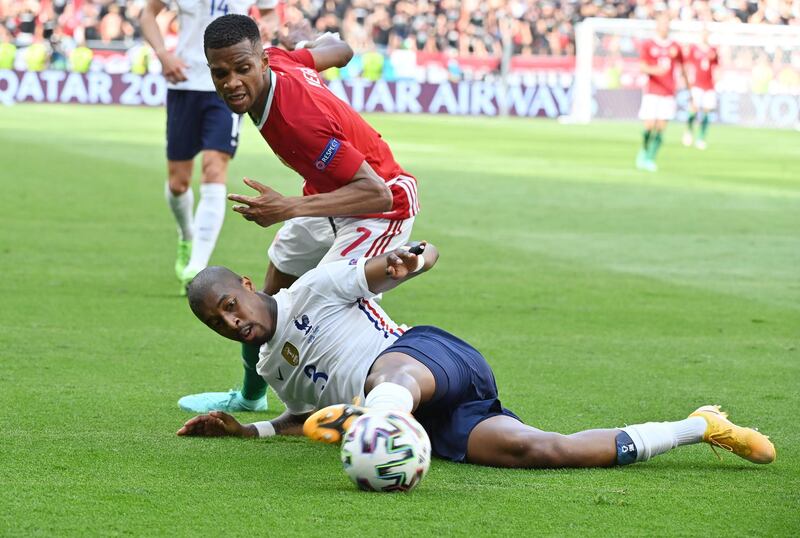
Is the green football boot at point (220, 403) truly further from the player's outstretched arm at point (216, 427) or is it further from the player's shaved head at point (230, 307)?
the player's shaved head at point (230, 307)

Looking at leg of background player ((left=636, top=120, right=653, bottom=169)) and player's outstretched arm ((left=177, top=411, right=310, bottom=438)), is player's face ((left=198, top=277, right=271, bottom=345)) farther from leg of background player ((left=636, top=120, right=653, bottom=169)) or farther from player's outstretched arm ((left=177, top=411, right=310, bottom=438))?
leg of background player ((left=636, top=120, right=653, bottom=169))

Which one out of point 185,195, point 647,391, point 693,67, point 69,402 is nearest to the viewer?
point 69,402

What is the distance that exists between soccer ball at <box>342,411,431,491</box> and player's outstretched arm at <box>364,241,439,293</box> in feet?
2.20

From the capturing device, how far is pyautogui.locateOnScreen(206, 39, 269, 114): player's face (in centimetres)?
548

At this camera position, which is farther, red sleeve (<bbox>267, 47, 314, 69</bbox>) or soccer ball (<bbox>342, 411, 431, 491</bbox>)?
red sleeve (<bbox>267, 47, 314, 69</bbox>)

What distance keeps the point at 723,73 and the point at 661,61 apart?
1265 cm

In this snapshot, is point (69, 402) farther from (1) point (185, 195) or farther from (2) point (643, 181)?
(2) point (643, 181)

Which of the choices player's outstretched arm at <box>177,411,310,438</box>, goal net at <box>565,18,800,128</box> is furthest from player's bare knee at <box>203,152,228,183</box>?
goal net at <box>565,18,800,128</box>

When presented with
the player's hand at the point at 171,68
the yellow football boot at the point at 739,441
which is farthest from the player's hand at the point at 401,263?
the player's hand at the point at 171,68

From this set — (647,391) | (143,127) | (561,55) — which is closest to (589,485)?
(647,391)

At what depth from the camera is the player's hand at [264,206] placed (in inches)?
203

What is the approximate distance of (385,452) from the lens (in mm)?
4441

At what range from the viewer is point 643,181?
20.0 meters

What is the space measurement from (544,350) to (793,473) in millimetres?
2859
